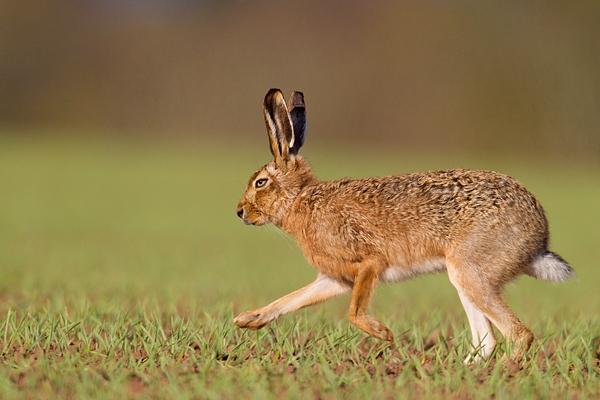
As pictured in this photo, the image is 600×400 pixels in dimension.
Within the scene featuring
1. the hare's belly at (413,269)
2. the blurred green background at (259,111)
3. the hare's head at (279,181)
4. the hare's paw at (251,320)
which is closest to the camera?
the hare's paw at (251,320)

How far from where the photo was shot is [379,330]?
5375 mm

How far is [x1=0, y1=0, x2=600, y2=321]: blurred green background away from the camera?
57.6 feet

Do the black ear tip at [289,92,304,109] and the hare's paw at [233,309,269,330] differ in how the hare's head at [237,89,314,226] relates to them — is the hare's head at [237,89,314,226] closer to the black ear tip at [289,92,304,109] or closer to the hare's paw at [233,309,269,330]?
the black ear tip at [289,92,304,109]

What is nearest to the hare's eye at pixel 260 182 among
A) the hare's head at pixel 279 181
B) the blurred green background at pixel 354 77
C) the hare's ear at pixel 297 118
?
the hare's head at pixel 279 181

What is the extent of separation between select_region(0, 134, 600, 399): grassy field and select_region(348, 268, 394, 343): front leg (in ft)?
0.32

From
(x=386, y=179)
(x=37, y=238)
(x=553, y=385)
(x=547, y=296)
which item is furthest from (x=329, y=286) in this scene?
(x=37, y=238)

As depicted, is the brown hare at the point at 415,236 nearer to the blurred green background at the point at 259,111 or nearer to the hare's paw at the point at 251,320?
the hare's paw at the point at 251,320

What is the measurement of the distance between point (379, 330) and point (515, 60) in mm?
29925

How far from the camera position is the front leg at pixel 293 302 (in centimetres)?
561

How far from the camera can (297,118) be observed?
6.46 m

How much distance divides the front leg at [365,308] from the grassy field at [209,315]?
0.10 meters

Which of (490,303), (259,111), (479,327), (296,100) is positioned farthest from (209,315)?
(259,111)

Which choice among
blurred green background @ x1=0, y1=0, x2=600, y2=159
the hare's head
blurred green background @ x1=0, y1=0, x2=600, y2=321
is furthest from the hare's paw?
blurred green background @ x1=0, y1=0, x2=600, y2=159

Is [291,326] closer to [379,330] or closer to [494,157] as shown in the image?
[379,330]
